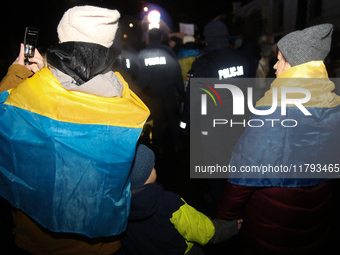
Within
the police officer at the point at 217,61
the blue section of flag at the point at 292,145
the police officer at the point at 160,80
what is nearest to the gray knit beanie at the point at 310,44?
the blue section of flag at the point at 292,145

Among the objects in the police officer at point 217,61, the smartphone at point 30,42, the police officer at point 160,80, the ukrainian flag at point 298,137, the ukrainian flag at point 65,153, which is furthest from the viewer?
the police officer at point 160,80

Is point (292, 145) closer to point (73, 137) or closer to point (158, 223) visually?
point (158, 223)

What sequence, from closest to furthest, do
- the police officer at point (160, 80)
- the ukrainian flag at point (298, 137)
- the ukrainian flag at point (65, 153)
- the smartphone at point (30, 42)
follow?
the ukrainian flag at point (65, 153)
the ukrainian flag at point (298, 137)
the smartphone at point (30, 42)
the police officer at point (160, 80)

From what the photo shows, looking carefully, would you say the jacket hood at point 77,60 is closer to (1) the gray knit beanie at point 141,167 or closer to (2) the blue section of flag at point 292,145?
(1) the gray knit beanie at point 141,167

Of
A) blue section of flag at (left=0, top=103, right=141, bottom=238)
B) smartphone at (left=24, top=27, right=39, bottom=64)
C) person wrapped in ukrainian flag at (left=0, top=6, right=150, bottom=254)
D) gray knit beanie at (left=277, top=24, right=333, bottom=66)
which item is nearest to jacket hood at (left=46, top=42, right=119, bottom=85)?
person wrapped in ukrainian flag at (left=0, top=6, right=150, bottom=254)

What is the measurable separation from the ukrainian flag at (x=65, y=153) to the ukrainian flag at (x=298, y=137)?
812 millimetres

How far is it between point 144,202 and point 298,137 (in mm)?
1072

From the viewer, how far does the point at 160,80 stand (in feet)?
16.7

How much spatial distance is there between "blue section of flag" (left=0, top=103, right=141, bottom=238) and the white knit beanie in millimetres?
474

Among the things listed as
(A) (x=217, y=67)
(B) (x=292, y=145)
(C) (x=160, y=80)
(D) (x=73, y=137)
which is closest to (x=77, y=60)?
(D) (x=73, y=137)

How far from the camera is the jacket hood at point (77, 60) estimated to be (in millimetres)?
1276

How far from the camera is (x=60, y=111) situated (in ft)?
4.04

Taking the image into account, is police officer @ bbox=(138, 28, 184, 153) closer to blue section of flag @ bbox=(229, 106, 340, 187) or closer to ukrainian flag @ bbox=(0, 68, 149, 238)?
blue section of flag @ bbox=(229, 106, 340, 187)

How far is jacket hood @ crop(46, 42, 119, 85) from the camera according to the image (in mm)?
1276
